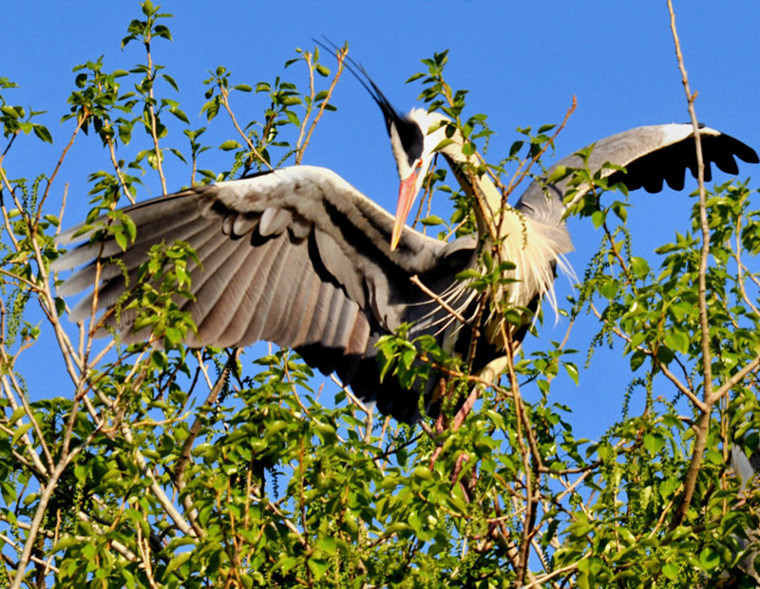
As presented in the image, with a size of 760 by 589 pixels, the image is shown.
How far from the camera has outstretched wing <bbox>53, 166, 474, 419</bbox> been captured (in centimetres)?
492

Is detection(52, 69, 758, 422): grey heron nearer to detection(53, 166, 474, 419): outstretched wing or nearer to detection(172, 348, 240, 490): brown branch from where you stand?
detection(53, 166, 474, 419): outstretched wing

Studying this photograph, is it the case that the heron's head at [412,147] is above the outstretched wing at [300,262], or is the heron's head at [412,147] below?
above

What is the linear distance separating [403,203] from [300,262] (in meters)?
0.57

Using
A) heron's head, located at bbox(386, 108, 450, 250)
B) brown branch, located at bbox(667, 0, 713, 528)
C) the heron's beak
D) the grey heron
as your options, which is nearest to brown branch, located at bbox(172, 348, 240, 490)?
the grey heron

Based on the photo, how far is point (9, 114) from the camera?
4.08m

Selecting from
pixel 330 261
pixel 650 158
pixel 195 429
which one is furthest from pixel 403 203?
pixel 650 158

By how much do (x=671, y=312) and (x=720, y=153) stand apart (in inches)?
143

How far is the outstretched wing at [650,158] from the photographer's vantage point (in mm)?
5492

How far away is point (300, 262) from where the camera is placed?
5180 millimetres

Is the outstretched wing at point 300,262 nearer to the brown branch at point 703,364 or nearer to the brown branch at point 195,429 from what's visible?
the brown branch at point 195,429

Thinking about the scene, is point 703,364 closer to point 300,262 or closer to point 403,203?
point 403,203

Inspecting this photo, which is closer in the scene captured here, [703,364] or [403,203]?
[703,364]

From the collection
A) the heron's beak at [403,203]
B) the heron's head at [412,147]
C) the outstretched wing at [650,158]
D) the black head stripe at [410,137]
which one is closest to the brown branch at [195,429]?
the heron's beak at [403,203]

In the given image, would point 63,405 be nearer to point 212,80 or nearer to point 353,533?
point 353,533
